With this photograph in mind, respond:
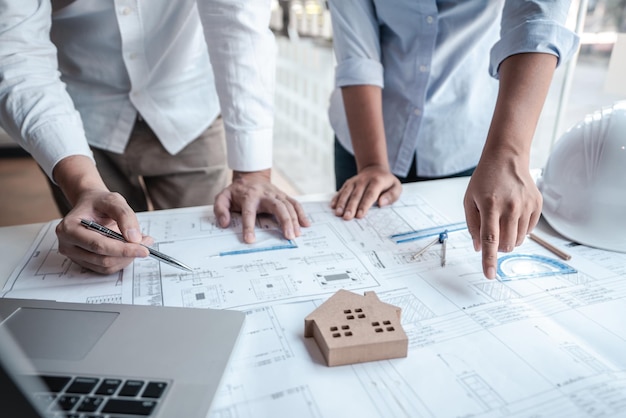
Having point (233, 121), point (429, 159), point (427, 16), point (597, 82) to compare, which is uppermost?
point (427, 16)

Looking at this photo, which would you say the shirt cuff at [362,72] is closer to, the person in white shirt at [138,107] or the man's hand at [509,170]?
the person in white shirt at [138,107]

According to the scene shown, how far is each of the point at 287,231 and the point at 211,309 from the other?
208 mm

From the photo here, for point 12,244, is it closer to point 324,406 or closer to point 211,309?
point 211,309

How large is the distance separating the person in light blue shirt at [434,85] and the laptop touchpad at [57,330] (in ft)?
1.30

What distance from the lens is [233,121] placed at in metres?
0.82

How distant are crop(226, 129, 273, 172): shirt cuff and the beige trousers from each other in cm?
19

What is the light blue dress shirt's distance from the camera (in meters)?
0.83

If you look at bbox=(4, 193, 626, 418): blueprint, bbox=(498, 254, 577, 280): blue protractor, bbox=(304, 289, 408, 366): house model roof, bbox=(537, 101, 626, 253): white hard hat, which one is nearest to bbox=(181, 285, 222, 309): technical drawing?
bbox=(4, 193, 626, 418): blueprint

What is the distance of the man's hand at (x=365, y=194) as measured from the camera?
0.75 meters

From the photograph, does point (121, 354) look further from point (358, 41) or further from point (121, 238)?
point (358, 41)

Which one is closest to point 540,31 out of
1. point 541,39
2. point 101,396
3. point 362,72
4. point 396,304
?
point 541,39

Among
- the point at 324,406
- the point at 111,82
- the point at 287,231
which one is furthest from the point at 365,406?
the point at 111,82

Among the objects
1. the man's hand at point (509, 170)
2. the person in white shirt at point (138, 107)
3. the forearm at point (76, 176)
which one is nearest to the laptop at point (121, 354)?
the person in white shirt at point (138, 107)

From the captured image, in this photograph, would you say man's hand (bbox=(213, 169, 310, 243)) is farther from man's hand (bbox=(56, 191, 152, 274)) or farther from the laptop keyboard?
the laptop keyboard
